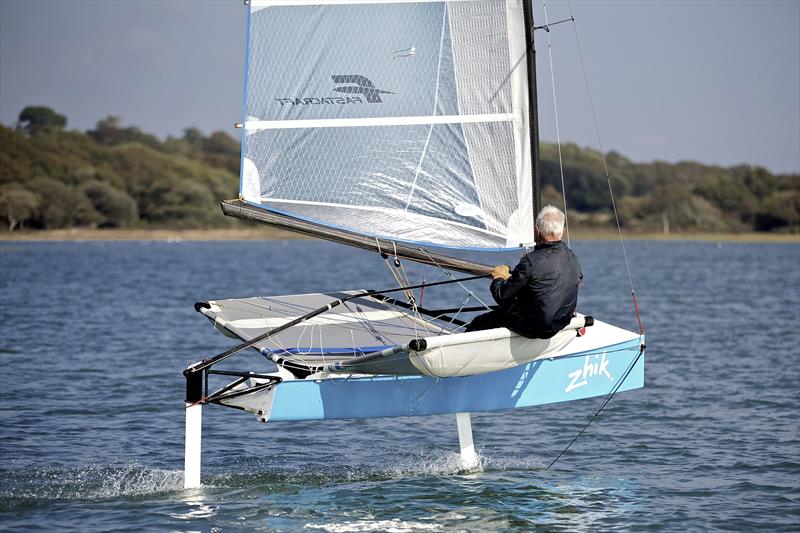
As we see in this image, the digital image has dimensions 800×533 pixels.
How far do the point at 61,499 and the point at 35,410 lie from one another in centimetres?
386

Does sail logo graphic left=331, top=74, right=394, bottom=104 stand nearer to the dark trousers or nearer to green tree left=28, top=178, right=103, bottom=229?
the dark trousers

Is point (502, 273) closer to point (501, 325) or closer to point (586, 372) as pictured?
point (501, 325)

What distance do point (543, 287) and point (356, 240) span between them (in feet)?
6.50

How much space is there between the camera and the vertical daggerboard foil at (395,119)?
942 cm

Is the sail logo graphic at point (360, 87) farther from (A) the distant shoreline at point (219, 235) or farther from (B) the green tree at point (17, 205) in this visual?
(A) the distant shoreline at point (219, 235)

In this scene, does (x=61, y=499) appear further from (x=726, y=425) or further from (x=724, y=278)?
(x=724, y=278)

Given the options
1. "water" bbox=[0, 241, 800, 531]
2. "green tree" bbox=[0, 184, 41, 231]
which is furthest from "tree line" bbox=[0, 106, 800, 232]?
"water" bbox=[0, 241, 800, 531]

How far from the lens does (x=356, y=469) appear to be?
9516 millimetres

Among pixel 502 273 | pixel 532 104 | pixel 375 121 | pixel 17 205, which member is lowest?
pixel 502 273

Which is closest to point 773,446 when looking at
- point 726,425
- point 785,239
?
point 726,425

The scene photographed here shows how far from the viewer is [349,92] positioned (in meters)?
9.53

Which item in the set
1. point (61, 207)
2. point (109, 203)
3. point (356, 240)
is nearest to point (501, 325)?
point (356, 240)

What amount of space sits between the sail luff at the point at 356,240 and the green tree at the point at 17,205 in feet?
256

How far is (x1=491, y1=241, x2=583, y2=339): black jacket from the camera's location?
7.82 meters
